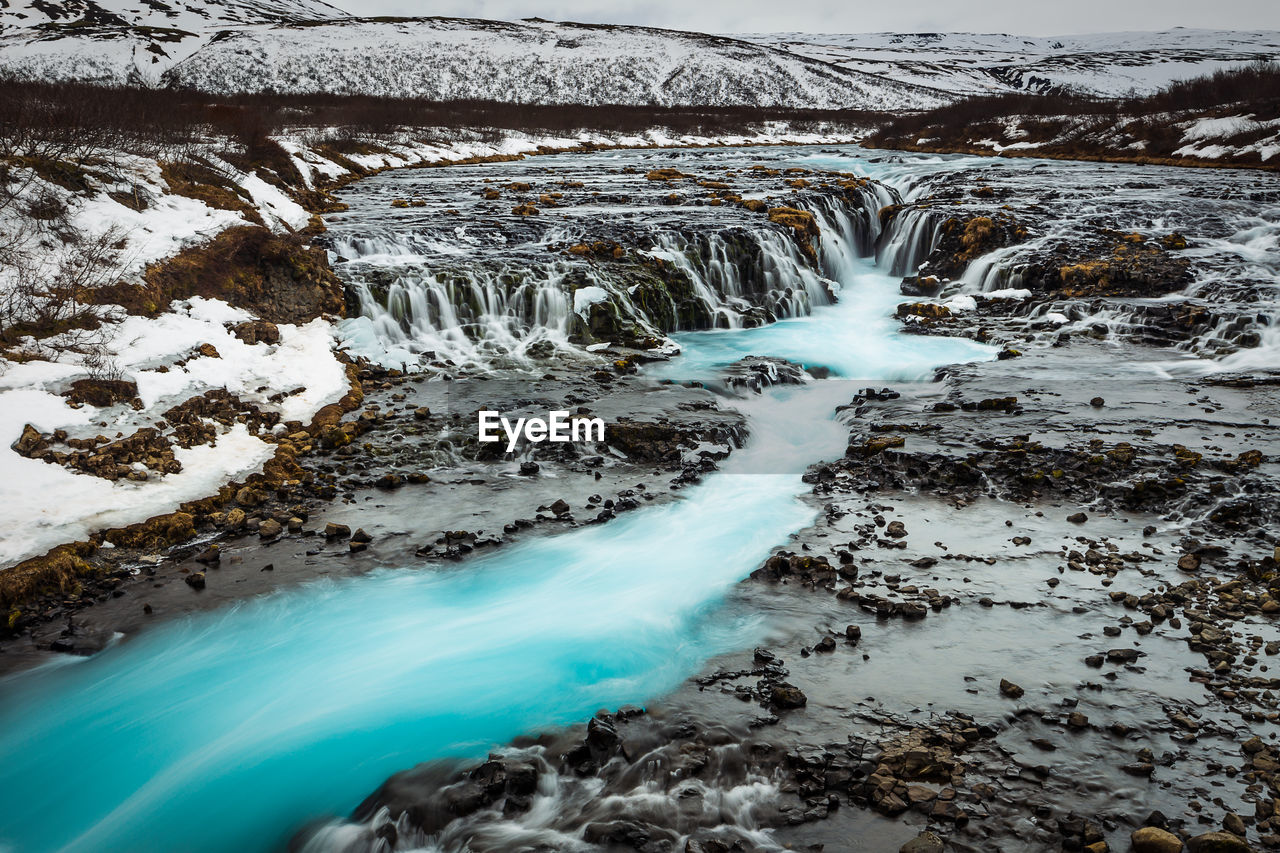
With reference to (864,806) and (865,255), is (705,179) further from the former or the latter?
(864,806)

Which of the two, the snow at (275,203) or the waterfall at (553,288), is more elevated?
the snow at (275,203)

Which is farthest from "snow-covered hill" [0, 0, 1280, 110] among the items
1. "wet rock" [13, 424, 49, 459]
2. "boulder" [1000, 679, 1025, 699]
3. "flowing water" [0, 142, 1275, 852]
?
"boulder" [1000, 679, 1025, 699]

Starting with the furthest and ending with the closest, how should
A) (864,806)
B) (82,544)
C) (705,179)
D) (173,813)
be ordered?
(705,179)
(82,544)
(173,813)
(864,806)

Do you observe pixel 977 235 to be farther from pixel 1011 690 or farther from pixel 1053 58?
pixel 1053 58

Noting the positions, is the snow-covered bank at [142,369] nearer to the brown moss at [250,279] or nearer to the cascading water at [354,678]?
the brown moss at [250,279]

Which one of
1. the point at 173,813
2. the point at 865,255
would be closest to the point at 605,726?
the point at 173,813

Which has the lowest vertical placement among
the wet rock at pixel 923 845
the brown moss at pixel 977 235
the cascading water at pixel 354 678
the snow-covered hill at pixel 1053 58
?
the cascading water at pixel 354 678

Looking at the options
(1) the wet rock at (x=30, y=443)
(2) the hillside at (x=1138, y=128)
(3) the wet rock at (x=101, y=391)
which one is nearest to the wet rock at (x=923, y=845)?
(1) the wet rock at (x=30, y=443)
